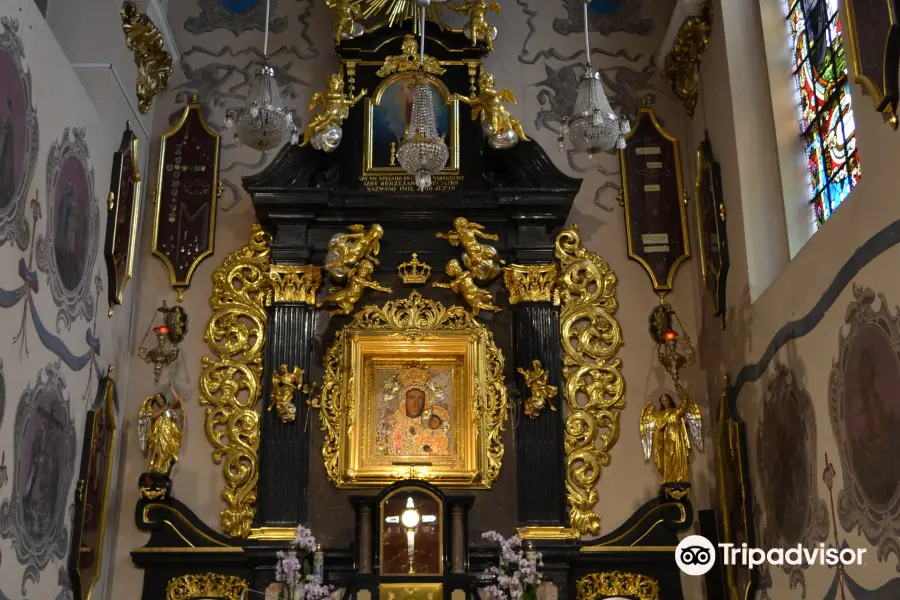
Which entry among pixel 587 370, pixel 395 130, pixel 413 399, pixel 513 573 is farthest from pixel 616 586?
pixel 395 130

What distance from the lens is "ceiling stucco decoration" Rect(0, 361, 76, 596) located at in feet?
19.4

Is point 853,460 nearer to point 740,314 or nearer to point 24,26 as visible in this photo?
point 740,314

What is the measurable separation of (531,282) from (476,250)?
51 centimetres

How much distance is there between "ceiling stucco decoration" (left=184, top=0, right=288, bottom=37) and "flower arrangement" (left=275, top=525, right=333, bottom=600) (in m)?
4.57

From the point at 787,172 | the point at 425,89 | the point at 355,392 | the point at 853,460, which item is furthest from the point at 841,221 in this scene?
the point at 355,392

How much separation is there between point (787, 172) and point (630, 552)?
3.01m

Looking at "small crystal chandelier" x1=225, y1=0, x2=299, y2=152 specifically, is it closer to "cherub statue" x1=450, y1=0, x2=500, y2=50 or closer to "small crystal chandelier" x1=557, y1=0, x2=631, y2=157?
"small crystal chandelier" x1=557, y1=0, x2=631, y2=157

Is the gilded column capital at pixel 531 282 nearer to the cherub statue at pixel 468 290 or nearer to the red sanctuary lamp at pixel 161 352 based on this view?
the cherub statue at pixel 468 290

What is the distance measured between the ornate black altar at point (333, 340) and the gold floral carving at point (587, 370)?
7 cm

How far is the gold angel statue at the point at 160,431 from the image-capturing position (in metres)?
7.67

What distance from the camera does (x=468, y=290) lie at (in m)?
8.23

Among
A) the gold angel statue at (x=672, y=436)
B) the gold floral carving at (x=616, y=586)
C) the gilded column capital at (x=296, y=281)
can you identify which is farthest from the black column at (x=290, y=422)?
the gold angel statue at (x=672, y=436)

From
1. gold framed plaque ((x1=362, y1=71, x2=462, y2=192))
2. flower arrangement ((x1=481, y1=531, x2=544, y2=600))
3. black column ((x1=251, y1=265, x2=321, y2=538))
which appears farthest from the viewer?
gold framed plaque ((x1=362, y1=71, x2=462, y2=192))

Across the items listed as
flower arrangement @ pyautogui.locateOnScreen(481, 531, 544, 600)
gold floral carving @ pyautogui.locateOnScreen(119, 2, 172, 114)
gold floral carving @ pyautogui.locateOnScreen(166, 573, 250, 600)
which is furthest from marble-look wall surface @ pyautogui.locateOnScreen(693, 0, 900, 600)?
gold floral carving @ pyautogui.locateOnScreen(119, 2, 172, 114)
